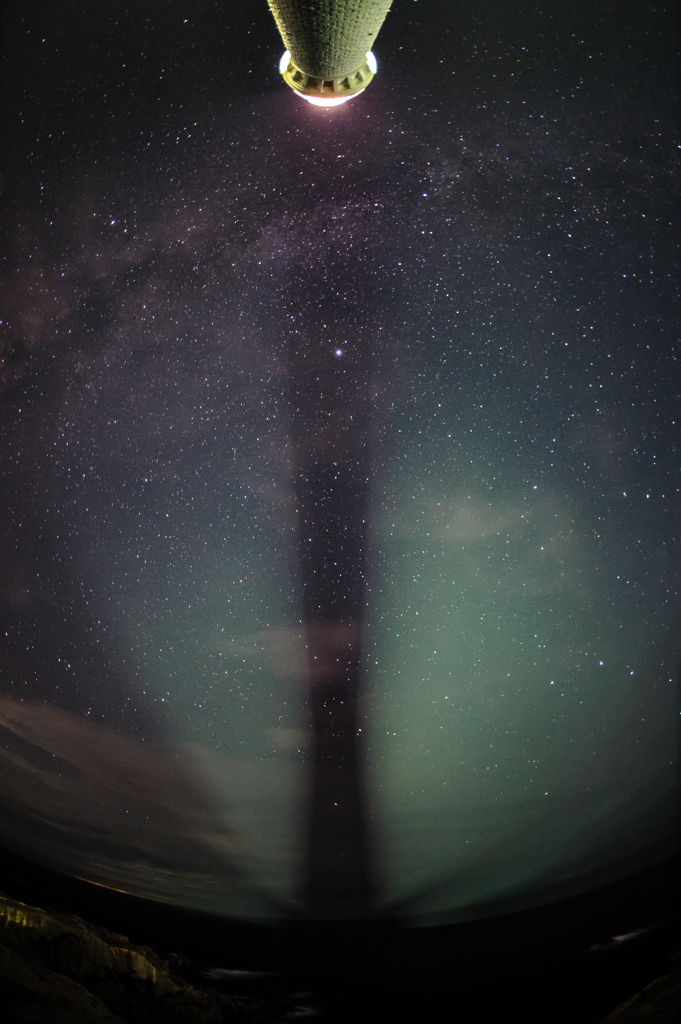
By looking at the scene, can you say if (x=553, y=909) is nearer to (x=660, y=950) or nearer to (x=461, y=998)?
(x=461, y=998)

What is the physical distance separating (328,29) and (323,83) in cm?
24

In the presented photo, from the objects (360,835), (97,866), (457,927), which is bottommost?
(457,927)

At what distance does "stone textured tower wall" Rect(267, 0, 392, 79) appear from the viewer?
1098mm

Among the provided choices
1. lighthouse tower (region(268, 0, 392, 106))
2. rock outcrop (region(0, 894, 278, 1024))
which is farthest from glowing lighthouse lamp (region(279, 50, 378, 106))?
rock outcrop (region(0, 894, 278, 1024))

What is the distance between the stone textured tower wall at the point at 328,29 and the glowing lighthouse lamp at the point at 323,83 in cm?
5

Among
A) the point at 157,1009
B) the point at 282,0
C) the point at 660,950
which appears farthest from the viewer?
the point at 660,950

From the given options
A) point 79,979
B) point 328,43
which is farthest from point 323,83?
point 79,979

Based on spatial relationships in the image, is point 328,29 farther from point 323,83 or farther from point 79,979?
point 79,979

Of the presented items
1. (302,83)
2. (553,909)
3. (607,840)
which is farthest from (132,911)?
(302,83)

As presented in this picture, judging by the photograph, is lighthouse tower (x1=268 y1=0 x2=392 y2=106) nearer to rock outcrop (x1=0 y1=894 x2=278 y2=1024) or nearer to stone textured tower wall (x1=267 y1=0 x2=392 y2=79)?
stone textured tower wall (x1=267 y1=0 x2=392 y2=79)

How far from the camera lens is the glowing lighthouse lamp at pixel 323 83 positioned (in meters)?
1.37

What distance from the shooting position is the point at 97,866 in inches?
347

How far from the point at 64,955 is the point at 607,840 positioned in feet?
31.5

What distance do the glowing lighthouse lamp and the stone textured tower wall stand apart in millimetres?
48
